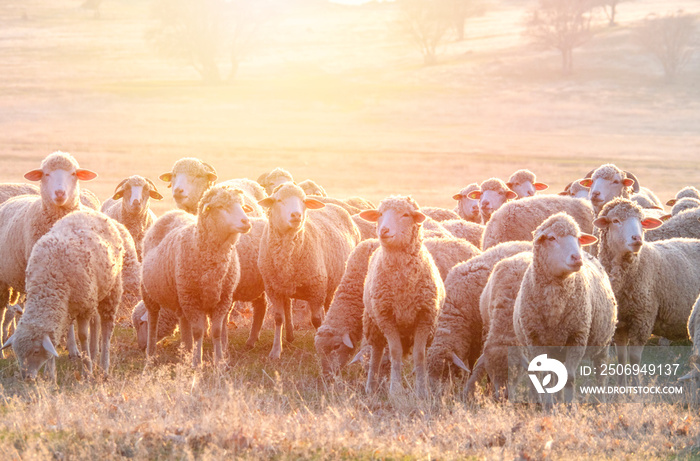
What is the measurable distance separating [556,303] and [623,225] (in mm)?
2094

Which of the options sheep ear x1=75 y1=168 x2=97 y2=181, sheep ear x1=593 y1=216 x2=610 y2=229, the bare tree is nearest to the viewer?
sheep ear x1=593 y1=216 x2=610 y2=229

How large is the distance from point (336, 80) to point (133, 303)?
58.0 m

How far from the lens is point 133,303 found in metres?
13.7

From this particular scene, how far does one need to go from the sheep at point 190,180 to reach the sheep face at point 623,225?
601cm

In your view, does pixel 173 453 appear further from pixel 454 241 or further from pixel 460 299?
pixel 454 241

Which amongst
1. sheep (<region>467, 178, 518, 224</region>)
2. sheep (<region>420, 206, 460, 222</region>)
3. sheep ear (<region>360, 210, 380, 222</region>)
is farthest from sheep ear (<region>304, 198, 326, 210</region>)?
sheep (<region>467, 178, 518, 224</region>)

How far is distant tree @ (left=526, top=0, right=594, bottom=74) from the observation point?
7031 cm

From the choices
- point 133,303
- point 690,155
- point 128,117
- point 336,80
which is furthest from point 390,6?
point 133,303

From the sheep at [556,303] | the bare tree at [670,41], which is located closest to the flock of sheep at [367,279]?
the sheep at [556,303]

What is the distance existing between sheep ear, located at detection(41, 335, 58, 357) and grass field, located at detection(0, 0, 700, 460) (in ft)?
1.19

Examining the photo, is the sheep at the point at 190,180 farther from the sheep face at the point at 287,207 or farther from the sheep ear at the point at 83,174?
the sheep face at the point at 287,207

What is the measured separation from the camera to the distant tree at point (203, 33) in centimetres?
7131

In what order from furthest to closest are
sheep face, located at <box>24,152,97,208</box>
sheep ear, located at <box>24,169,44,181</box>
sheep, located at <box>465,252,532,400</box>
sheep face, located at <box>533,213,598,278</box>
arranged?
sheep ear, located at <box>24,169,44,181</box> < sheep face, located at <box>24,152,97,208</box> < sheep, located at <box>465,252,532,400</box> < sheep face, located at <box>533,213,598,278</box>

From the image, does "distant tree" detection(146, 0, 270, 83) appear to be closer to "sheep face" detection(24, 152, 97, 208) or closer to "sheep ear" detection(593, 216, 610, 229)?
"sheep face" detection(24, 152, 97, 208)
